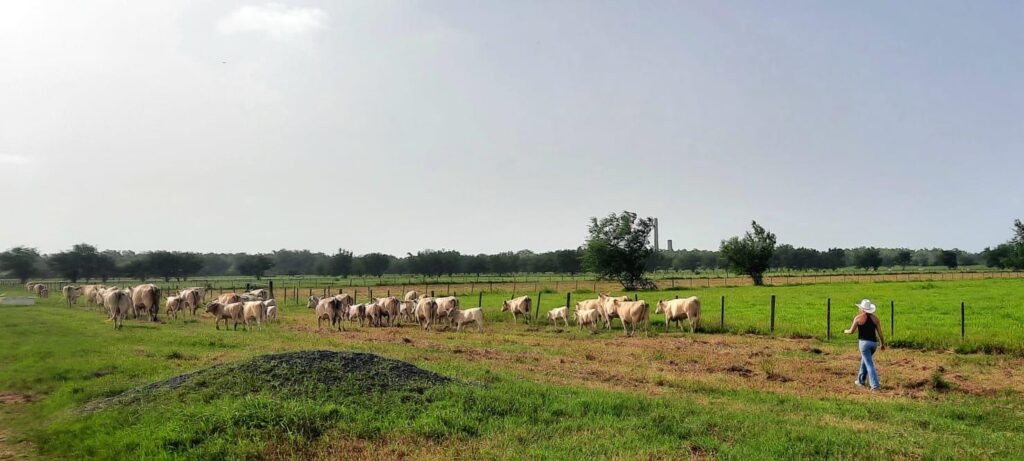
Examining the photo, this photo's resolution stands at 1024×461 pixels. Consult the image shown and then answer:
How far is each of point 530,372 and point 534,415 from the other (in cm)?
506

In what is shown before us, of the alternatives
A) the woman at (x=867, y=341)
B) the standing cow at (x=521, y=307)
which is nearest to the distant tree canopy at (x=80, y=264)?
the standing cow at (x=521, y=307)

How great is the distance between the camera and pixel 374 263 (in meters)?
149

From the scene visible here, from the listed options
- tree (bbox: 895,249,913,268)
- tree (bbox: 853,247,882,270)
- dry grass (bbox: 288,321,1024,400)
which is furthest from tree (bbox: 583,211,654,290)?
tree (bbox: 895,249,913,268)

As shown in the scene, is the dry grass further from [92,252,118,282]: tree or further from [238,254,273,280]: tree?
[238,254,273,280]: tree

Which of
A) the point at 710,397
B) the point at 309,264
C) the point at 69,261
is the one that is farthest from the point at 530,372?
the point at 309,264

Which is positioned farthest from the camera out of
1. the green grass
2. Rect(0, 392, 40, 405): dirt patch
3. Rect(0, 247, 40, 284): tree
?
Rect(0, 247, 40, 284): tree

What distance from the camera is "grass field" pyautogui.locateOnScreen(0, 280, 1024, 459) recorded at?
27.1 ft

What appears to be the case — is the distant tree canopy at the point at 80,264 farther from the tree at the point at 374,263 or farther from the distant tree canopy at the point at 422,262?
the tree at the point at 374,263

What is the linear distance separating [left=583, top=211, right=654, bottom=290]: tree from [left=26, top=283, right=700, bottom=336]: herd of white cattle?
32.4 m

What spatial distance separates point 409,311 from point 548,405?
24411 mm

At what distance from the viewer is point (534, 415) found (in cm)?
974

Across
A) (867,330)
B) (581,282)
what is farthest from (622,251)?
(867,330)

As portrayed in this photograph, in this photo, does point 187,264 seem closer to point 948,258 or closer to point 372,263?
point 372,263

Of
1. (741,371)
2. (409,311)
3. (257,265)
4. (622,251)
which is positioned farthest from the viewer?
(257,265)
